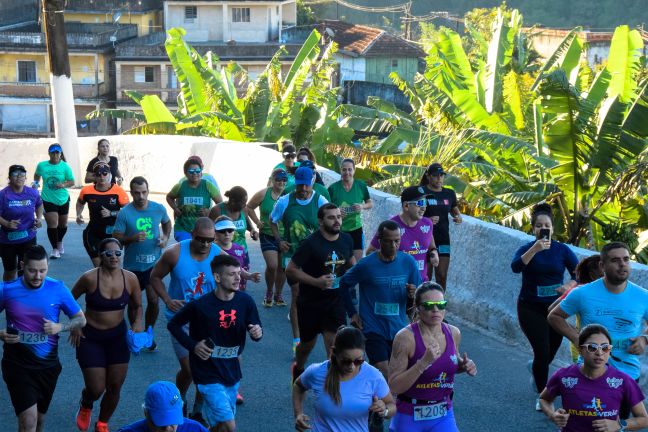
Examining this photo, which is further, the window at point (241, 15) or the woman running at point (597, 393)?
the window at point (241, 15)

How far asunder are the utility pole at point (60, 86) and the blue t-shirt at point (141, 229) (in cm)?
1271

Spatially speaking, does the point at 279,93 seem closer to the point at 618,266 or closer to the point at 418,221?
the point at 418,221

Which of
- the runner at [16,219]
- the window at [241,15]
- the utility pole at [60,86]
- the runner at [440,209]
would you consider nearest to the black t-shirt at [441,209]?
the runner at [440,209]

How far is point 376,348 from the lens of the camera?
30.8 ft

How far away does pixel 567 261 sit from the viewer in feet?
33.7

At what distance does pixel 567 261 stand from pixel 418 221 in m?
1.70

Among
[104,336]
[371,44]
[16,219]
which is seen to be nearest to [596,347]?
[104,336]

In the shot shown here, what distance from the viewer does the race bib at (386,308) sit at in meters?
9.35

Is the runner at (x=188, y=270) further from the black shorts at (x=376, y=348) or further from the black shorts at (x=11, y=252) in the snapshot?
the black shorts at (x=11, y=252)

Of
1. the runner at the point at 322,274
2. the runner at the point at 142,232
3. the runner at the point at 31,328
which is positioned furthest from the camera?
the runner at the point at 142,232

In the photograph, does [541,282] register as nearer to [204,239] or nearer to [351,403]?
[204,239]

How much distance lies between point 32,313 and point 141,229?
11.1ft

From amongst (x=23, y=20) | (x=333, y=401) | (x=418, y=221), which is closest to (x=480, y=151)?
(x=418, y=221)

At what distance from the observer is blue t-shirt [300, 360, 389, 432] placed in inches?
275
